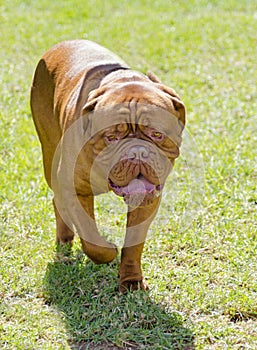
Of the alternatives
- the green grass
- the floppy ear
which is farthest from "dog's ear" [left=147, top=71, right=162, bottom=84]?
the green grass

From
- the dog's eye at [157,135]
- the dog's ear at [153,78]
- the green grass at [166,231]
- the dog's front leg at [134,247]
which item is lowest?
the green grass at [166,231]

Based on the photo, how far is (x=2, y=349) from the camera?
3867mm

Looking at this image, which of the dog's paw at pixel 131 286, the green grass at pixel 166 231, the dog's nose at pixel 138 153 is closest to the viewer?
the dog's nose at pixel 138 153

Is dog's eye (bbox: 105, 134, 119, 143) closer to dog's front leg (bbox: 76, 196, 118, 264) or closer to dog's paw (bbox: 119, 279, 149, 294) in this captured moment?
dog's front leg (bbox: 76, 196, 118, 264)

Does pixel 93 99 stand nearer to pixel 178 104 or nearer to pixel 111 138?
pixel 111 138

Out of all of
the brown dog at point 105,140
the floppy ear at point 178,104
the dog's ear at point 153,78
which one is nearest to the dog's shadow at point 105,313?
the brown dog at point 105,140

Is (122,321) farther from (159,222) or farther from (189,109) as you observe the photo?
(189,109)

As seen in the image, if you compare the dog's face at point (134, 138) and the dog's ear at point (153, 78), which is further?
the dog's ear at point (153, 78)

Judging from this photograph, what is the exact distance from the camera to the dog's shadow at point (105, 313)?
3967 millimetres

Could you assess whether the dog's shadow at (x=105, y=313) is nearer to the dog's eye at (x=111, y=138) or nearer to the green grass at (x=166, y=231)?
the green grass at (x=166, y=231)

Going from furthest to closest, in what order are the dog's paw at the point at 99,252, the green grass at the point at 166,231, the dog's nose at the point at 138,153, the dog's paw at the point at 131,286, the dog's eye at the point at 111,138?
the dog's paw at the point at 131,286, the dog's paw at the point at 99,252, the green grass at the point at 166,231, the dog's eye at the point at 111,138, the dog's nose at the point at 138,153

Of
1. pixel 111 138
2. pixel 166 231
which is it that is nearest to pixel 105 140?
pixel 111 138

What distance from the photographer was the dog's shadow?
13.0 ft

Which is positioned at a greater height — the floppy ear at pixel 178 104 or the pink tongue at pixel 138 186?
the floppy ear at pixel 178 104
